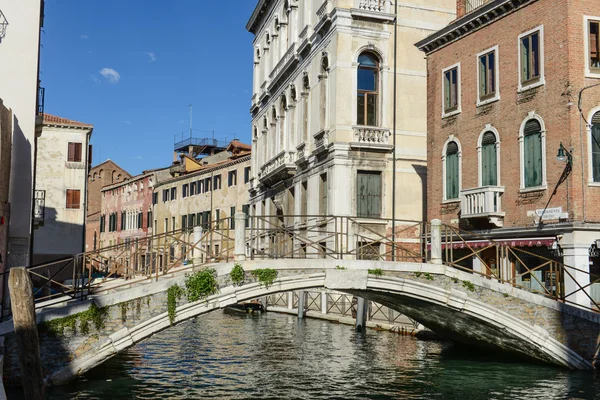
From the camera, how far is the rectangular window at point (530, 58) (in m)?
17.5

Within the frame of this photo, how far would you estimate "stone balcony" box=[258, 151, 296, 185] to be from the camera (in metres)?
28.5

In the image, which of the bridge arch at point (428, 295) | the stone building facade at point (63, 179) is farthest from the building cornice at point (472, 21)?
the stone building facade at point (63, 179)

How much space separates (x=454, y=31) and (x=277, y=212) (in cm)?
1340

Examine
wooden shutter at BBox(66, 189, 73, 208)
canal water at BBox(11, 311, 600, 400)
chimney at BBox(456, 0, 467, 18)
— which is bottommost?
canal water at BBox(11, 311, 600, 400)

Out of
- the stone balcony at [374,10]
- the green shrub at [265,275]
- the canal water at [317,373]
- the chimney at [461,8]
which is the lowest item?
the canal water at [317,373]

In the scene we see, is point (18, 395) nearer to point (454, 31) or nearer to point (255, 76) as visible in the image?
point (454, 31)

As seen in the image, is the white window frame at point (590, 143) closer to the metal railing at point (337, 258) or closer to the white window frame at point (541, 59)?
the white window frame at point (541, 59)

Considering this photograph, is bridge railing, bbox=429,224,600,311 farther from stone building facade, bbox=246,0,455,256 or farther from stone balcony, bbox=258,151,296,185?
stone balcony, bbox=258,151,296,185

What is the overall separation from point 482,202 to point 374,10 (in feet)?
30.0

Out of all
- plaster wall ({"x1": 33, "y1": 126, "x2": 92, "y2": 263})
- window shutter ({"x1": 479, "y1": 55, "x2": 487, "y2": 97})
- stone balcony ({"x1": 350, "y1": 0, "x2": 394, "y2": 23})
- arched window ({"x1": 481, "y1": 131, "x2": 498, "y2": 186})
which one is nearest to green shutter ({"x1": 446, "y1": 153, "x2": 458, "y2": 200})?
arched window ({"x1": 481, "y1": 131, "x2": 498, "y2": 186})

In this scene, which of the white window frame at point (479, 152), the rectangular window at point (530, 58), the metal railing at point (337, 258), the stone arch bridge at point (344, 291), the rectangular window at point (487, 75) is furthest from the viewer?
the rectangular window at point (487, 75)

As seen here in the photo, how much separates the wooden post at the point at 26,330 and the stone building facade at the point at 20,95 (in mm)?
8088

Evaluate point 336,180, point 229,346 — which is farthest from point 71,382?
point 336,180

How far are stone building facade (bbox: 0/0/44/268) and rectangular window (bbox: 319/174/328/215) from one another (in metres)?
10.6
